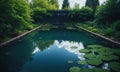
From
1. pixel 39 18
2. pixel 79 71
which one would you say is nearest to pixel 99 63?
pixel 79 71

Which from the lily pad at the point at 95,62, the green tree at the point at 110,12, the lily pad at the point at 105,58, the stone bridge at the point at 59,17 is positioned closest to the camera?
the lily pad at the point at 95,62

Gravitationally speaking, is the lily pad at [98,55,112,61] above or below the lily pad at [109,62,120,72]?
below

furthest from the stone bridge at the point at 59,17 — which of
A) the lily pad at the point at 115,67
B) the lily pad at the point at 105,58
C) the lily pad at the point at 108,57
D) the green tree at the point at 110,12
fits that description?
the lily pad at the point at 115,67

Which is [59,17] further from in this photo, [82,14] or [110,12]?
[110,12]

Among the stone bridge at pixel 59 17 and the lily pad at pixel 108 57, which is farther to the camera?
the stone bridge at pixel 59 17

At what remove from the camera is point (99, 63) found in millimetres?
9125

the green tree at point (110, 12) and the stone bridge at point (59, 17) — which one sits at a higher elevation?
the green tree at point (110, 12)

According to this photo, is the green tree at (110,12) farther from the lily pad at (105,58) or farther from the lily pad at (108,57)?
the lily pad at (105,58)

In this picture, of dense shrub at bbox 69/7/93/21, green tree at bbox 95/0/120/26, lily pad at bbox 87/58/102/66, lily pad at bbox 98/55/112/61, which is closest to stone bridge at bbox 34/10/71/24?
dense shrub at bbox 69/7/93/21

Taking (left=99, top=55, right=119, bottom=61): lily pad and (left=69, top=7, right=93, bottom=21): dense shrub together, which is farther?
(left=69, top=7, right=93, bottom=21): dense shrub

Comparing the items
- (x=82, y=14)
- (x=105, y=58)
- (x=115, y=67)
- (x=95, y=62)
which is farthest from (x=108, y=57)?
(x=82, y=14)

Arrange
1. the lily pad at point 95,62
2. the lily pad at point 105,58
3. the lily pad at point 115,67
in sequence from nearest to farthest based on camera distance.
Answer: the lily pad at point 115,67, the lily pad at point 95,62, the lily pad at point 105,58

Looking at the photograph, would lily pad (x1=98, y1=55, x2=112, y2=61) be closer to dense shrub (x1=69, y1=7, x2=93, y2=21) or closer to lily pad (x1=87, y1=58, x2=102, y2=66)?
lily pad (x1=87, y1=58, x2=102, y2=66)

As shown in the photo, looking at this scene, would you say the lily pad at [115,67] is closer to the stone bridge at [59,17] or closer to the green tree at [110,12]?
the green tree at [110,12]
